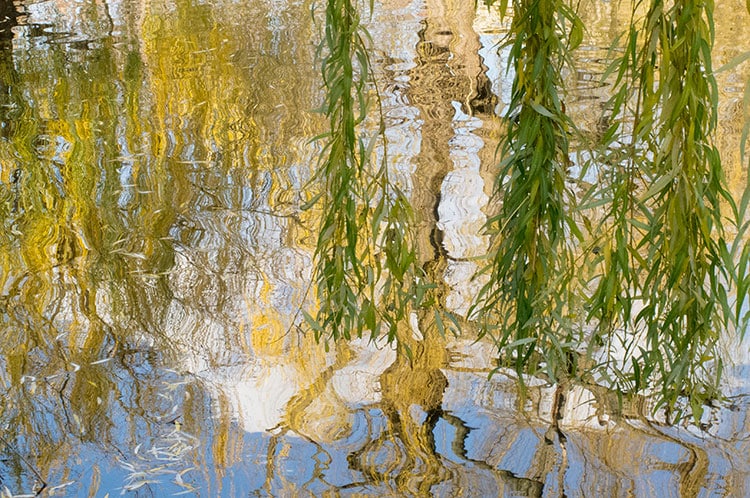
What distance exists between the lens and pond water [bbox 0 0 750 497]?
1627 millimetres

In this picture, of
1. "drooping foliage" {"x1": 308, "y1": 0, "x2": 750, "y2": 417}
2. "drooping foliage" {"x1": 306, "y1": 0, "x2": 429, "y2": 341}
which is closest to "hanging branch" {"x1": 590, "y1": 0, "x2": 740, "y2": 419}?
"drooping foliage" {"x1": 308, "y1": 0, "x2": 750, "y2": 417}

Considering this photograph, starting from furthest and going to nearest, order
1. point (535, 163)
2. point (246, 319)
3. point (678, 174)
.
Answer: point (246, 319) → point (535, 163) → point (678, 174)

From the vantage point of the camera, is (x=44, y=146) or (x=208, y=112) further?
(x=208, y=112)

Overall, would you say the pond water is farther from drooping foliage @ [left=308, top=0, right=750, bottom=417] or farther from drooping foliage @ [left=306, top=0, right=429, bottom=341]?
drooping foliage @ [left=308, top=0, right=750, bottom=417]

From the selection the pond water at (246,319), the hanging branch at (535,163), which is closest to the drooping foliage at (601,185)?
the hanging branch at (535,163)

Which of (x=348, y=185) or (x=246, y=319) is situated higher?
(x=348, y=185)

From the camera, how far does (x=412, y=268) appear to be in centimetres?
165

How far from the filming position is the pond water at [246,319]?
1.63m

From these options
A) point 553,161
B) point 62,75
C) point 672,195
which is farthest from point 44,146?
point 672,195

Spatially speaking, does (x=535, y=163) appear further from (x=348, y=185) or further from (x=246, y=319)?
(x=246, y=319)

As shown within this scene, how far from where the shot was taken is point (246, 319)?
213cm

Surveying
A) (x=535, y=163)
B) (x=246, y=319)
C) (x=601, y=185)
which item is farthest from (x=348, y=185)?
(x=246, y=319)

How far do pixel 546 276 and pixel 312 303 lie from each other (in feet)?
2.67

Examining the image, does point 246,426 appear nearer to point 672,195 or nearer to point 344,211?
point 344,211
